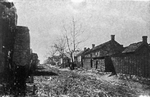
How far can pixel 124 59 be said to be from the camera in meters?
19.6

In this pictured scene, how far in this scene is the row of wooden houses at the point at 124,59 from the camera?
1610cm

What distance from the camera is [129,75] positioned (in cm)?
1784

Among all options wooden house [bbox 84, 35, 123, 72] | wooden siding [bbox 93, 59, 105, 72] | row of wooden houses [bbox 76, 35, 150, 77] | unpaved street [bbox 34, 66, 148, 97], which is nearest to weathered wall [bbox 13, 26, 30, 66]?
unpaved street [bbox 34, 66, 148, 97]

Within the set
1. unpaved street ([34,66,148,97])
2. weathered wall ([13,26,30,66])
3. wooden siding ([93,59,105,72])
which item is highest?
weathered wall ([13,26,30,66])

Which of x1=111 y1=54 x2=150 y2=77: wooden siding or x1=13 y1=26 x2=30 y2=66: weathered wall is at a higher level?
x1=13 y1=26 x2=30 y2=66: weathered wall

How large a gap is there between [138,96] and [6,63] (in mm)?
7268

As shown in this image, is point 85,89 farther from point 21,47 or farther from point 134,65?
point 134,65

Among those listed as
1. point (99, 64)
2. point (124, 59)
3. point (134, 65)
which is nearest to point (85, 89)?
point (134, 65)

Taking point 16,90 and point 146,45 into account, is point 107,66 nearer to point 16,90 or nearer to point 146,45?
point 146,45

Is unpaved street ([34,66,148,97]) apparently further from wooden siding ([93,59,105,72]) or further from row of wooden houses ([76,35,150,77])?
wooden siding ([93,59,105,72])

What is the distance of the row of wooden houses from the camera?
1610 centimetres

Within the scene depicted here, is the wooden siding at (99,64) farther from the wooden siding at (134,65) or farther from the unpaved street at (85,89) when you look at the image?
the unpaved street at (85,89)

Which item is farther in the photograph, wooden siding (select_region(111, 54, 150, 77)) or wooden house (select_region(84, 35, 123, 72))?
wooden house (select_region(84, 35, 123, 72))

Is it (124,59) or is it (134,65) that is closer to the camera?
(134,65)
